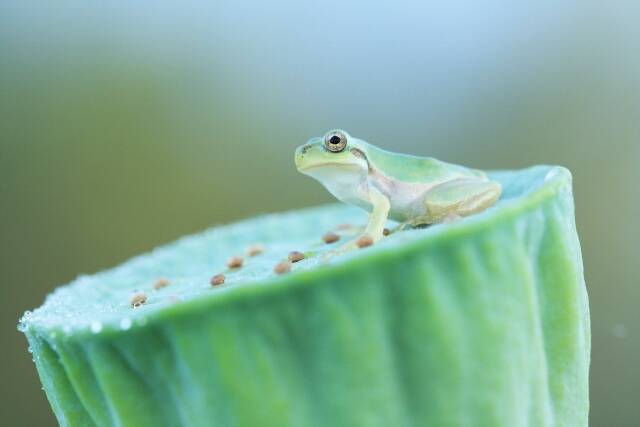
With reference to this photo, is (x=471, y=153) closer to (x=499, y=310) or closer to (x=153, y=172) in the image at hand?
(x=153, y=172)

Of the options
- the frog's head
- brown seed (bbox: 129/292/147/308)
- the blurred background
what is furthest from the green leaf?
the blurred background

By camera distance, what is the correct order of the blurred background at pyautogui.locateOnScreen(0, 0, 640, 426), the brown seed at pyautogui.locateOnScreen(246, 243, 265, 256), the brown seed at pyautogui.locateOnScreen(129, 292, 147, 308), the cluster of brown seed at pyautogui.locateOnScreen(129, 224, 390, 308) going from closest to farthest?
the cluster of brown seed at pyautogui.locateOnScreen(129, 224, 390, 308) → the brown seed at pyautogui.locateOnScreen(129, 292, 147, 308) → the brown seed at pyautogui.locateOnScreen(246, 243, 265, 256) → the blurred background at pyautogui.locateOnScreen(0, 0, 640, 426)

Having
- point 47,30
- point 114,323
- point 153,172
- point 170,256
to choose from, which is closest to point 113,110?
point 153,172

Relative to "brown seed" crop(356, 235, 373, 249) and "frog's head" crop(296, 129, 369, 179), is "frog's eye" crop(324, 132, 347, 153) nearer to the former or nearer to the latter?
"frog's head" crop(296, 129, 369, 179)

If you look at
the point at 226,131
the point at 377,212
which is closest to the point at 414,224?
the point at 377,212

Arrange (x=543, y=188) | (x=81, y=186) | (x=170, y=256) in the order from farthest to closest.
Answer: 1. (x=81, y=186)
2. (x=170, y=256)
3. (x=543, y=188)

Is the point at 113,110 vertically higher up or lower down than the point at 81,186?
higher up

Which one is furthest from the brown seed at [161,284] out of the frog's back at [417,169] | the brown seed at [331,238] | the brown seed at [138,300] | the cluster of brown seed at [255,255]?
the frog's back at [417,169]

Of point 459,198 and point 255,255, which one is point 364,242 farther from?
point 255,255
